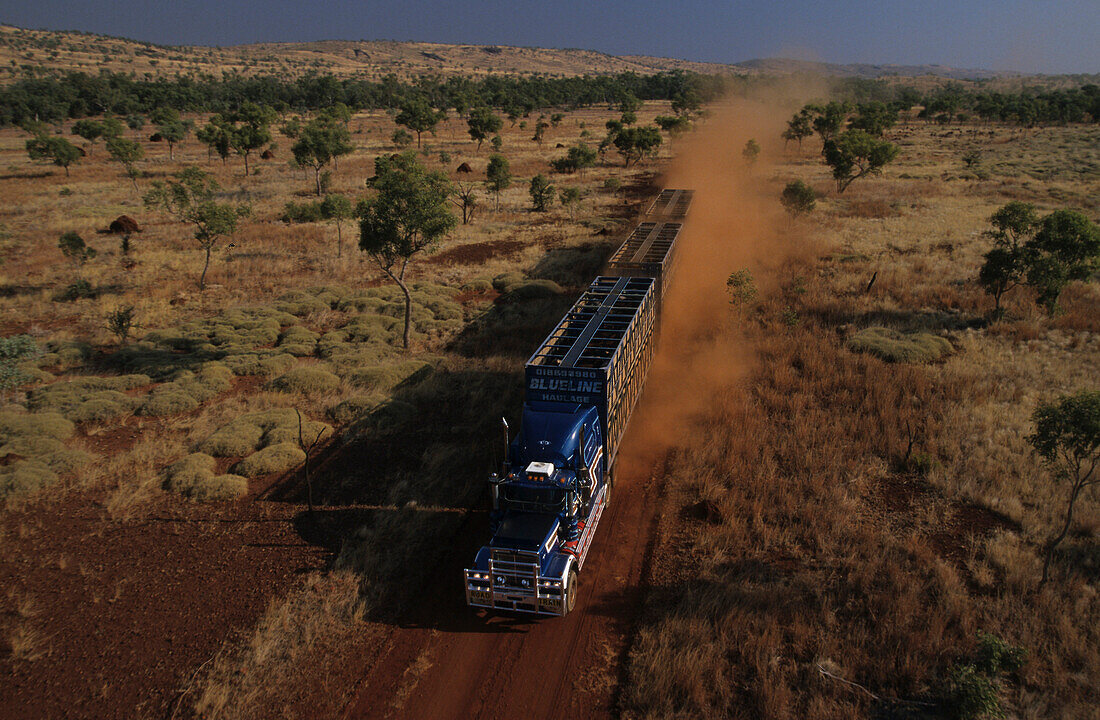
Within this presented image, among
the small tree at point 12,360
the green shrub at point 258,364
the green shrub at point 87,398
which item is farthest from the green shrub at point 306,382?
the small tree at point 12,360

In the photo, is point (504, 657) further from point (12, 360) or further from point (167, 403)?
point (12, 360)

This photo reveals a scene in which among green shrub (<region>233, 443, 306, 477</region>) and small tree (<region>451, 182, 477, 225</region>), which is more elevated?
small tree (<region>451, 182, 477, 225</region>)

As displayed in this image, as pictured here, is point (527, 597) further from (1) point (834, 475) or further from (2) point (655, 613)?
(1) point (834, 475)

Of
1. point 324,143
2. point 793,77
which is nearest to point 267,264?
point 324,143

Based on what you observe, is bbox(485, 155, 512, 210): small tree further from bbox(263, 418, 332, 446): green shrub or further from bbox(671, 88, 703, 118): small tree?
bbox(671, 88, 703, 118): small tree

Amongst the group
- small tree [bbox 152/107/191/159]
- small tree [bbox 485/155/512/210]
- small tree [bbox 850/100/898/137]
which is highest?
small tree [bbox 850/100/898/137]

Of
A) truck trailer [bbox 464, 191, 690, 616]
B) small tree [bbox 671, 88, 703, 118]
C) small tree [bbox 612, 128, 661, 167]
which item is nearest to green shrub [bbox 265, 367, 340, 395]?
truck trailer [bbox 464, 191, 690, 616]

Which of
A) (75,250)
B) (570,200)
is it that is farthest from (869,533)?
(75,250)
